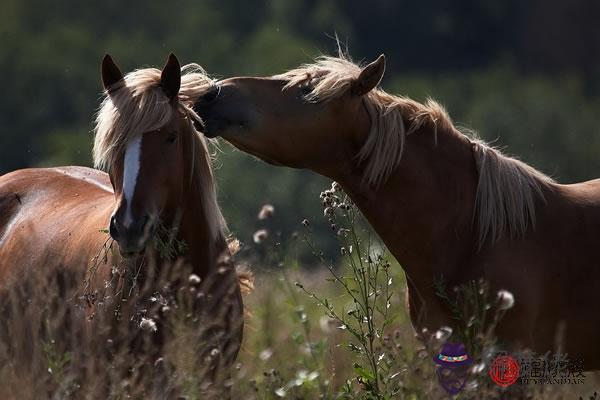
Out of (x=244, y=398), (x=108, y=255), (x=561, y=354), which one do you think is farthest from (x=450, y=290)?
(x=108, y=255)

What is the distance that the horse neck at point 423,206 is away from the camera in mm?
6137

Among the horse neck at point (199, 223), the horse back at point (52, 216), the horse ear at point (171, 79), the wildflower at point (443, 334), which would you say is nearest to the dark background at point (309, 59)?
the horse back at point (52, 216)

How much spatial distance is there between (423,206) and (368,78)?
660mm

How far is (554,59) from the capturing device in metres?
48.4

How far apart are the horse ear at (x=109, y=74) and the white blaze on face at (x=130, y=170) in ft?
1.48

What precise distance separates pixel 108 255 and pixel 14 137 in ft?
83.5

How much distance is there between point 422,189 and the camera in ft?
20.2

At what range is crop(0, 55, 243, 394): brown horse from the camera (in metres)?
6.03

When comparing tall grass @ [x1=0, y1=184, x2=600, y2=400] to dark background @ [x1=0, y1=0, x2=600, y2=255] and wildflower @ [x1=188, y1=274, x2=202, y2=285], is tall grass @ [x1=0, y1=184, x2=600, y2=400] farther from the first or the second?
dark background @ [x1=0, y1=0, x2=600, y2=255]

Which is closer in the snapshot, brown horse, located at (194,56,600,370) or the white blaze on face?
the white blaze on face

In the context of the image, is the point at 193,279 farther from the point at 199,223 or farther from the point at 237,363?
the point at 199,223

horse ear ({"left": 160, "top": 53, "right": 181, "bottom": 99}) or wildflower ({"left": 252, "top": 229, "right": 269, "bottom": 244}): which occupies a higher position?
horse ear ({"left": 160, "top": 53, "right": 181, "bottom": 99})

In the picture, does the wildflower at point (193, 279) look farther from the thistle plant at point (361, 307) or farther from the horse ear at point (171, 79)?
the horse ear at point (171, 79)

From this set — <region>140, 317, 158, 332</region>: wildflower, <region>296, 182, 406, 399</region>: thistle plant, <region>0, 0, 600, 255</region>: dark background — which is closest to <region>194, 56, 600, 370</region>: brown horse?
<region>296, 182, 406, 399</region>: thistle plant
